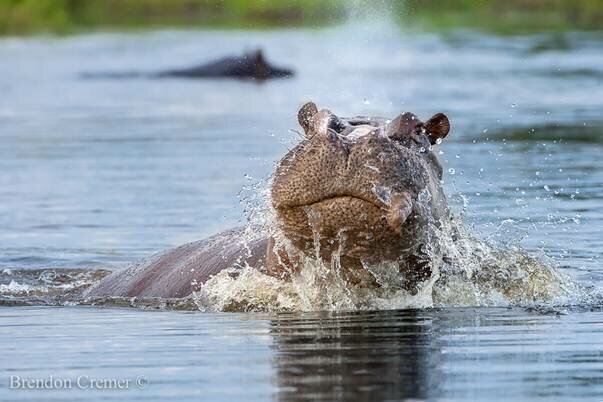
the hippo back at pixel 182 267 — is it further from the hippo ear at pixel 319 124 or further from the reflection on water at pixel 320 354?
the hippo ear at pixel 319 124

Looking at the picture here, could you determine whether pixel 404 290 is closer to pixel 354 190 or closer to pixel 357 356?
pixel 354 190

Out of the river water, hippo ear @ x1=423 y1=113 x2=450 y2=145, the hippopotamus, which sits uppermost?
hippo ear @ x1=423 y1=113 x2=450 y2=145

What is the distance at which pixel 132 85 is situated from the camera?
27094 mm

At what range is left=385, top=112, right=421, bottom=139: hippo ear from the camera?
21.9ft

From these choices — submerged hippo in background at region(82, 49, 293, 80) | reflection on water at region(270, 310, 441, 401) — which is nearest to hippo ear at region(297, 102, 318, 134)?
reflection on water at region(270, 310, 441, 401)

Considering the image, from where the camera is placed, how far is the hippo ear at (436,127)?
6.89 metres

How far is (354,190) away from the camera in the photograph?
250 inches

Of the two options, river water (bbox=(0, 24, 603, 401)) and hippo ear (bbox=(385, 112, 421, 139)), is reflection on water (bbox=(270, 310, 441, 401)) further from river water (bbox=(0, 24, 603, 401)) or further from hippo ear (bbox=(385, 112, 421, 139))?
hippo ear (bbox=(385, 112, 421, 139))

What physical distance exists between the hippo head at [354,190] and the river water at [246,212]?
0.37 m

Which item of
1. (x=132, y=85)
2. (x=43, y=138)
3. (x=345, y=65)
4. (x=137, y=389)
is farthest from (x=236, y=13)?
(x=137, y=389)

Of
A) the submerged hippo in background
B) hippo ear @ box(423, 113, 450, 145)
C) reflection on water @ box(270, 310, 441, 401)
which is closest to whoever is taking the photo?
reflection on water @ box(270, 310, 441, 401)

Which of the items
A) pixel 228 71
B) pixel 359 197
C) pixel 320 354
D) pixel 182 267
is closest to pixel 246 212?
pixel 182 267

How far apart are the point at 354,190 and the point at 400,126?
1.55 feet

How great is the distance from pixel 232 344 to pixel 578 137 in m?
10.4
